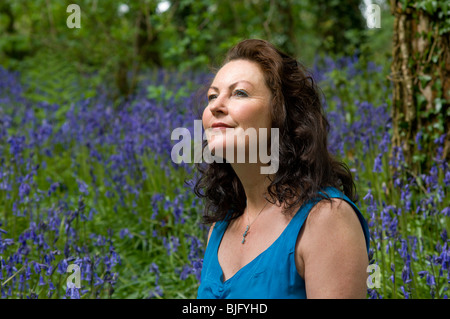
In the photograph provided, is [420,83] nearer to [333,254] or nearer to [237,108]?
[237,108]

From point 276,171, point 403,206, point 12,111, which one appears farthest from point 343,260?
point 12,111

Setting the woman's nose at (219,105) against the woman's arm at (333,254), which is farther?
the woman's nose at (219,105)

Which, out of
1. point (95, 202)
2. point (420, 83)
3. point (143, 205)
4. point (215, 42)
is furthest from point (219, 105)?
point (215, 42)

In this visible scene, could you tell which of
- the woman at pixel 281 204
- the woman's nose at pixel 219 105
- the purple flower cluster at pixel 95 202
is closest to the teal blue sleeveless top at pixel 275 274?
the woman at pixel 281 204

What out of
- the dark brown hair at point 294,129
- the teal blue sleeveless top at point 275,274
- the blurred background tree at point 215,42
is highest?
the blurred background tree at point 215,42

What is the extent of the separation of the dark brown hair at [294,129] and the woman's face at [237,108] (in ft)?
0.11

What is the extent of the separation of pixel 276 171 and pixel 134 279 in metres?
1.67

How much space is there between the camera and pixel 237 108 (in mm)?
1520

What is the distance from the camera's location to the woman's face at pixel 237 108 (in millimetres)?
1509

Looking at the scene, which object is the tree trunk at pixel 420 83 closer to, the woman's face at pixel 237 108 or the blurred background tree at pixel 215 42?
the blurred background tree at pixel 215 42

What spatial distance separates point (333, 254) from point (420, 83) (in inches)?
79.5

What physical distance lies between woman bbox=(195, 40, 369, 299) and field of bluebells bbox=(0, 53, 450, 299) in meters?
0.43
